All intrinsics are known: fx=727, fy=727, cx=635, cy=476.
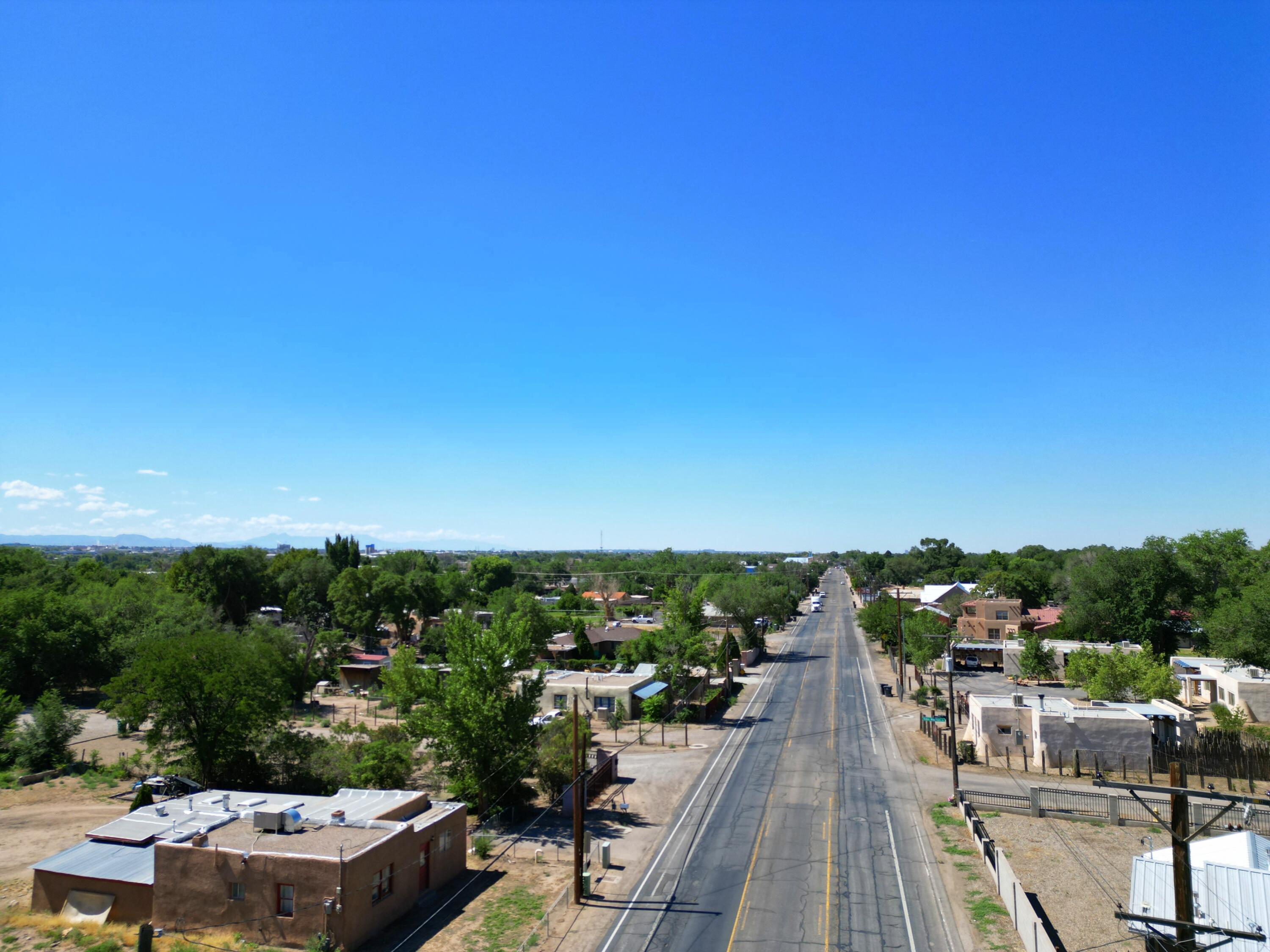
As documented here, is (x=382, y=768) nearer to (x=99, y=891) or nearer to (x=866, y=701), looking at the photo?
(x=99, y=891)

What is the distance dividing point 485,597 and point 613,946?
106 metres

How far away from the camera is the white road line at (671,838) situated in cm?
2438

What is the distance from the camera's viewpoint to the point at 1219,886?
70.5 ft

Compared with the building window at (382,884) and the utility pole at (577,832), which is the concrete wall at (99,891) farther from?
the utility pole at (577,832)

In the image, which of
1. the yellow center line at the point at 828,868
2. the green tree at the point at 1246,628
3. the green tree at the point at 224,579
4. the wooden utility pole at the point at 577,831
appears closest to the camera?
the yellow center line at the point at 828,868

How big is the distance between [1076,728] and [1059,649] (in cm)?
3521

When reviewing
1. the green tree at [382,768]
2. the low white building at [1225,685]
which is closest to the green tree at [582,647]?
the green tree at [382,768]

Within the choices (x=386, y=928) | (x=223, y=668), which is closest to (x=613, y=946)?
(x=386, y=928)

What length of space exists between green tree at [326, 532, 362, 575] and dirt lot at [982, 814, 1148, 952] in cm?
11757

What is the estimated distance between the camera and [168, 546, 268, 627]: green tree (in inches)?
4013

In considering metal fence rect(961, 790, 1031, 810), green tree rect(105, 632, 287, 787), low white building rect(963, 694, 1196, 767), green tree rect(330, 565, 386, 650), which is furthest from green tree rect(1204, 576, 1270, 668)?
green tree rect(330, 565, 386, 650)

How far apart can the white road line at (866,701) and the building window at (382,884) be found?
107 feet

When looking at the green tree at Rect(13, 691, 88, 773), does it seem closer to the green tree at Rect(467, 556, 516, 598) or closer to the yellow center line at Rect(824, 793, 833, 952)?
the yellow center line at Rect(824, 793, 833, 952)

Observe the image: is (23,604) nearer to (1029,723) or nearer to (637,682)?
(637,682)
